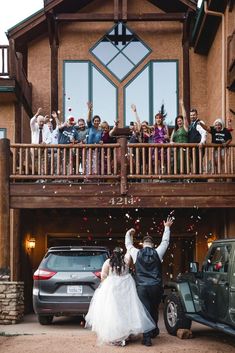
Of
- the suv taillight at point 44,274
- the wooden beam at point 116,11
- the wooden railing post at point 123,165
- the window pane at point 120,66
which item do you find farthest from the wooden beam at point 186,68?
the suv taillight at point 44,274

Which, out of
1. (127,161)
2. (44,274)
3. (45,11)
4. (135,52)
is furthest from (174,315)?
(45,11)

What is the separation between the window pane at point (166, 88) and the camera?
19219mm

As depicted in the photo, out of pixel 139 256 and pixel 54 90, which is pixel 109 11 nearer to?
pixel 54 90

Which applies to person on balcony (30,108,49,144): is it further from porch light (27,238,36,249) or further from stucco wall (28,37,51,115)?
stucco wall (28,37,51,115)

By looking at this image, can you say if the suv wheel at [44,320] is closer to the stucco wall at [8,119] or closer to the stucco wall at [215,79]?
the stucco wall at [8,119]

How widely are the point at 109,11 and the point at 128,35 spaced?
3.47ft

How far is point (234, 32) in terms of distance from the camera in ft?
49.4

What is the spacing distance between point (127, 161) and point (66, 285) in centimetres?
341

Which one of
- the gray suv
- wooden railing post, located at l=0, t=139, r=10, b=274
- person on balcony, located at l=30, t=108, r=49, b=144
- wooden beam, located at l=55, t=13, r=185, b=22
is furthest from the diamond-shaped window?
the gray suv

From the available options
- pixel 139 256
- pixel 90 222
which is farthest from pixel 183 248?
pixel 139 256

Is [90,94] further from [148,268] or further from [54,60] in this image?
[148,268]

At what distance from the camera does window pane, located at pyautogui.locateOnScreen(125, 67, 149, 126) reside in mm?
19172

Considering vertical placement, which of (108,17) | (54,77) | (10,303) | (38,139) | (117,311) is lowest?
(10,303)

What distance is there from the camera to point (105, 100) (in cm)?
1928
